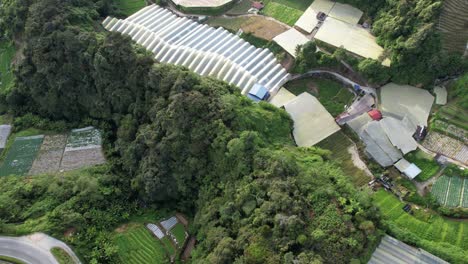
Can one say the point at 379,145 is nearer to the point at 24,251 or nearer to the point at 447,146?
the point at 447,146

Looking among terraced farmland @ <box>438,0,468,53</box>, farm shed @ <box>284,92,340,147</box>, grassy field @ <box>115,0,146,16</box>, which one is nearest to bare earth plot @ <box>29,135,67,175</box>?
grassy field @ <box>115,0,146,16</box>

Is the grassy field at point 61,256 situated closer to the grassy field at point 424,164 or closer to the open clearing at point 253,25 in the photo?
the open clearing at point 253,25

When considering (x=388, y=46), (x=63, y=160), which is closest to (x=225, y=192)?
(x=63, y=160)

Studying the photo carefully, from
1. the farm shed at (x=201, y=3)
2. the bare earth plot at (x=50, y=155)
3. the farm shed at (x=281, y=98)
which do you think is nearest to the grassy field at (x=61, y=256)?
the bare earth plot at (x=50, y=155)

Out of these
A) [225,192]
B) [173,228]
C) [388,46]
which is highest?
[388,46]

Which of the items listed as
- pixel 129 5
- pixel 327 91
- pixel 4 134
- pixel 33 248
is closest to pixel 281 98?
pixel 327 91

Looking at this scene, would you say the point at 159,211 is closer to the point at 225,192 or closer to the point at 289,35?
the point at 225,192
